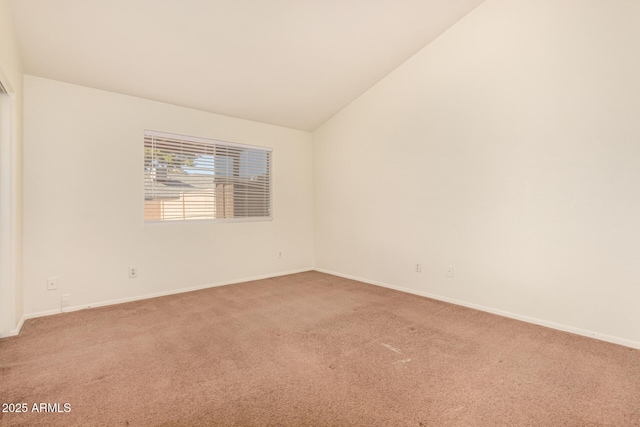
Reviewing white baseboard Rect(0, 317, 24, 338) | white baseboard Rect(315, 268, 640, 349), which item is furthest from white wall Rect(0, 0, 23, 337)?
white baseboard Rect(315, 268, 640, 349)

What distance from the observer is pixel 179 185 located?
12.9 feet

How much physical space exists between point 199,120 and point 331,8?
2143 mm

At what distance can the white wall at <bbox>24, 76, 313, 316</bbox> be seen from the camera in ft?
9.91

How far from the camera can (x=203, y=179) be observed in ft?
13.6

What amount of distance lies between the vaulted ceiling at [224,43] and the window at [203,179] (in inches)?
21.1

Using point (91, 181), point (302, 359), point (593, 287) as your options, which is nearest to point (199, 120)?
point (91, 181)

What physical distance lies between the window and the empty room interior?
0.09 ft

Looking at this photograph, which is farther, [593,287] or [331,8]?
[331,8]

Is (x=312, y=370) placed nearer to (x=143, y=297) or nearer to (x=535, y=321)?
(x=535, y=321)

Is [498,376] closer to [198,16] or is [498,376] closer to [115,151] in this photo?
[198,16]

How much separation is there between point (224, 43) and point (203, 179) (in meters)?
1.74

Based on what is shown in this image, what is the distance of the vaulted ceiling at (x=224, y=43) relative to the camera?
8.38 feet

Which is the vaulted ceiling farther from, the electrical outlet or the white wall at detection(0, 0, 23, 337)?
the electrical outlet

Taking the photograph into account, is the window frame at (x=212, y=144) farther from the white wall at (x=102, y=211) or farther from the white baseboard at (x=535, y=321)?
the white baseboard at (x=535, y=321)
